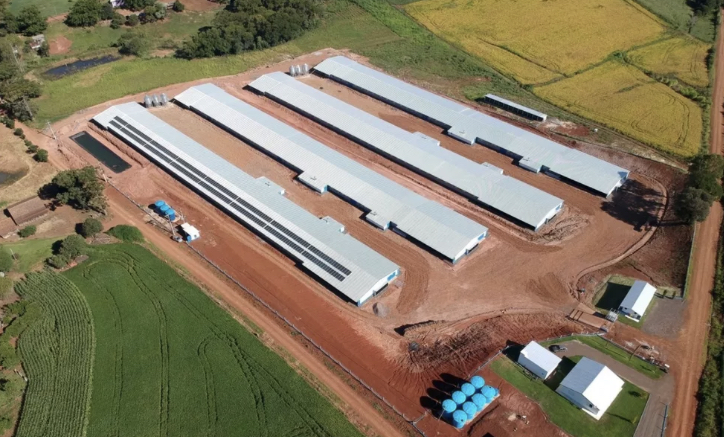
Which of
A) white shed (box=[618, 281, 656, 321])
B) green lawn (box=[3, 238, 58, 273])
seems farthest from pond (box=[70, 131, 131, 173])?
white shed (box=[618, 281, 656, 321])

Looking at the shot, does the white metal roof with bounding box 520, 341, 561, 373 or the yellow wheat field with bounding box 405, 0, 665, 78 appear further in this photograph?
the yellow wheat field with bounding box 405, 0, 665, 78

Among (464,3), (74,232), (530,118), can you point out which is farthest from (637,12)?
(74,232)

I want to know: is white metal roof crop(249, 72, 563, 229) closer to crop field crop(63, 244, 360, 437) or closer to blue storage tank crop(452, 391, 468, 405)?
blue storage tank crop(452, 391, 468, 405)

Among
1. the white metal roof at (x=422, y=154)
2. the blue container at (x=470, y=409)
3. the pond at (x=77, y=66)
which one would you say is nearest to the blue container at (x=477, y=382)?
the blue container at (x=470, y=409)

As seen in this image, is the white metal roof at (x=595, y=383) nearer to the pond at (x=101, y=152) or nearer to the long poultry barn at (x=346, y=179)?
the long poultry barn at (x=346, y=179)

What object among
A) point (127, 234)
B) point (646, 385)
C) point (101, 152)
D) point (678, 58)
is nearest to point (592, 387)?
point (646, 385)

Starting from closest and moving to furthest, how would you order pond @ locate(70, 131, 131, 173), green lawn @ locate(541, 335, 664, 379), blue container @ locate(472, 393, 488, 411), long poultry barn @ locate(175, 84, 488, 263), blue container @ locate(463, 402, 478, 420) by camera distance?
blue container @ locate(463, 402, 478, 420)
blue container @ locate(472, 393, 488, 411)
green lawn @ locate(541, 335, 664, 379)
long poultry barn @ locate(175, 84, 488, 263)
pond @ locate(70, 131, 131, 173)
